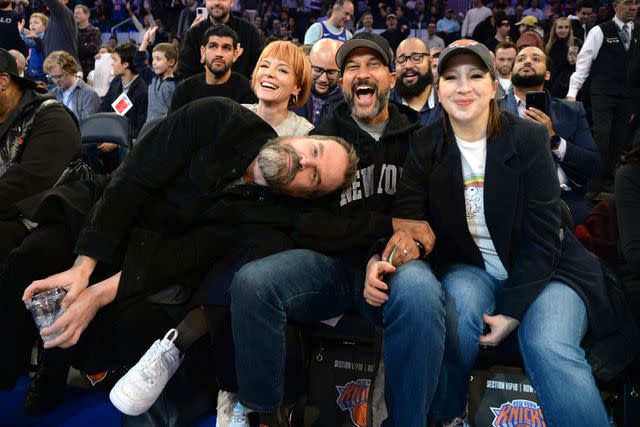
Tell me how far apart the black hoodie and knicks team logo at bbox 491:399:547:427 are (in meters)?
0.74

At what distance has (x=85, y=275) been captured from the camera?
2418mm

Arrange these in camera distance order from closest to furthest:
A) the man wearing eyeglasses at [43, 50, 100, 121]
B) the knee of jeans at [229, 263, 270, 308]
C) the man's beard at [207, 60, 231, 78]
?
the knee of jeans at [229, 263, 270, 308] < the man's beard at [207, 60, 231, 78] < the man wearing eyeglasses at [43, 50, 100, 121]

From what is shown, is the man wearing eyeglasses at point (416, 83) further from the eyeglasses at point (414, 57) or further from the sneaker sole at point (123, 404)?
the sneaker sole at point (123, 404)

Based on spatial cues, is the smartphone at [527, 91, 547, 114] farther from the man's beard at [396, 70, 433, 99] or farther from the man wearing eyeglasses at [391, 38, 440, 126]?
the man's beard at [396, 70, 433, 99]

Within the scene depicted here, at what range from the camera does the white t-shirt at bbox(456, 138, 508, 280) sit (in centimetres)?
237

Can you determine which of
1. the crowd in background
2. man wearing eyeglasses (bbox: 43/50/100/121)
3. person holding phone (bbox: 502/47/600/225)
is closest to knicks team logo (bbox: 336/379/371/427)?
the crowd in background

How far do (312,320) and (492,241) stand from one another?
28.1 inches

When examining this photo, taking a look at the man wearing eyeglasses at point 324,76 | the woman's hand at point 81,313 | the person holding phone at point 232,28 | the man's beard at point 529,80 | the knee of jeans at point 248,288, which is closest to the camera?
the knee of jeans at point 248,288

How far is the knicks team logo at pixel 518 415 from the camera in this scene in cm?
232

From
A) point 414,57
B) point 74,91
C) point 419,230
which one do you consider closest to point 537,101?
point 414,57

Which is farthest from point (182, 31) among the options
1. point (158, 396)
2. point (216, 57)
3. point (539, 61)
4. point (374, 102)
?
point (158, 396)

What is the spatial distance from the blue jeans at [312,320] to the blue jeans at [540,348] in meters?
0.10

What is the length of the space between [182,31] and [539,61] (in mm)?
6288

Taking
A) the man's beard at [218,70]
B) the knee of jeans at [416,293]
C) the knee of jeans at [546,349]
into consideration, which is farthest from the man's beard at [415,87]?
the knee of jeans at [546,349]
